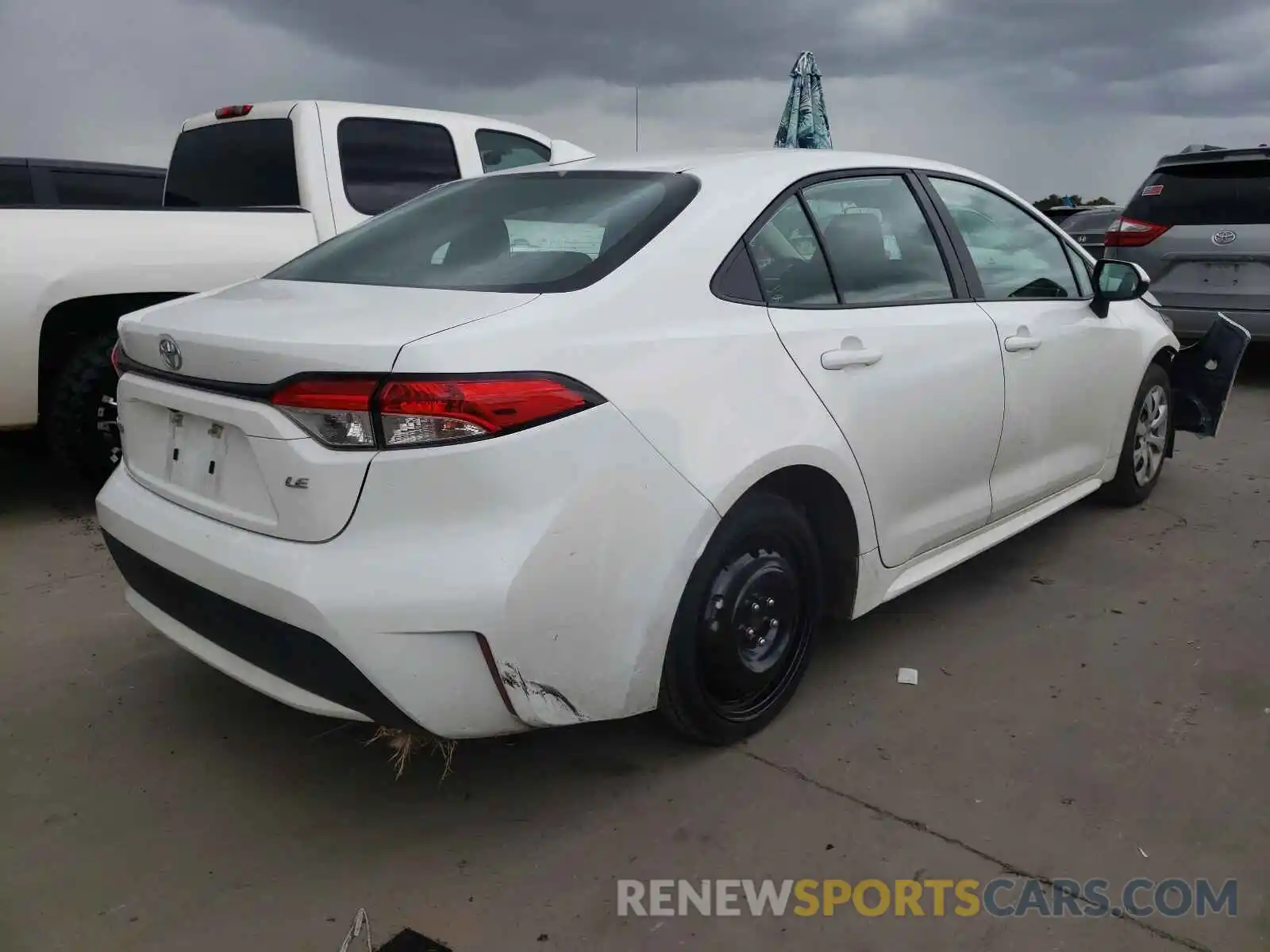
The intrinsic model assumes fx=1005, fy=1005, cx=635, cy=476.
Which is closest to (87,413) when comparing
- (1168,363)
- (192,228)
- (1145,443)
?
(192,228)

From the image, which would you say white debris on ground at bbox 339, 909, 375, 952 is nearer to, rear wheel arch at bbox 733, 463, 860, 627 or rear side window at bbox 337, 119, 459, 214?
rear wheel arch at bbox 733, 463, 860, 627

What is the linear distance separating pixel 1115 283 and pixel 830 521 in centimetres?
196

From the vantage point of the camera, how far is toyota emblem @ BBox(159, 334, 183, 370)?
2.33 meters

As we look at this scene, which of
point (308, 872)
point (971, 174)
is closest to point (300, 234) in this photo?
point (971, 174)

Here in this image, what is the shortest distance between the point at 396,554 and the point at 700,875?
972 millimetres

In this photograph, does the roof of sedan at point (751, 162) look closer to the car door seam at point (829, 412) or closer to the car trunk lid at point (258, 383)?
the car door seam at point (829, 412)

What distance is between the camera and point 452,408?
77.5 inches

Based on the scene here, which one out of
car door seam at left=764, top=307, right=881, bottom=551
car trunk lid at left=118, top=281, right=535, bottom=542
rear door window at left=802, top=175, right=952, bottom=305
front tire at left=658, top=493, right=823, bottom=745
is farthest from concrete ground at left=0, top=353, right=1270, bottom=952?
rear door window at left=802, top=175, right=952, bottom=305

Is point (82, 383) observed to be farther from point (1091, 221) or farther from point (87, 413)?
point (1091, 221)

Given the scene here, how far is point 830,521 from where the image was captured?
284cm

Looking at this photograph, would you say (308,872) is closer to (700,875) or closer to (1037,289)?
(700,875)

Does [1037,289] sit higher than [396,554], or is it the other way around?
[1037,289]

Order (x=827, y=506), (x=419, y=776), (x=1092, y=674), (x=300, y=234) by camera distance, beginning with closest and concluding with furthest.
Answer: (x=419, y=776) → (x=827, y=506) → (x=1092, y=674) → (x=300, y=234)

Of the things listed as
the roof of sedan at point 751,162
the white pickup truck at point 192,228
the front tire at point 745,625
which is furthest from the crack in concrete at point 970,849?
the white pickup truck at point 192,228
